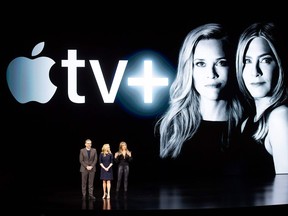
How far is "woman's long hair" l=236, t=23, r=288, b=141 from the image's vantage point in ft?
45.5

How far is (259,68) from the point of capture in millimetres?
13906

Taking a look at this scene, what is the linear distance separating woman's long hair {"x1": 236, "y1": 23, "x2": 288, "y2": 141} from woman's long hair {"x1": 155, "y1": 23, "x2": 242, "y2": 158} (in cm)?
22

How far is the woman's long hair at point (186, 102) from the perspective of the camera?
44.9 feet

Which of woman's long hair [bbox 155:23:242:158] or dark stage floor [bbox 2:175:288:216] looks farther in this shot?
woman's long hair [bbox 155:23:242:158]

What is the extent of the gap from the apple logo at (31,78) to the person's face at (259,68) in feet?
15.1

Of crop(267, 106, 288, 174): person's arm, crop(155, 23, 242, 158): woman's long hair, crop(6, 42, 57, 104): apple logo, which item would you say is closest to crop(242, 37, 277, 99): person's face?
crop(155, 23, 242, 158): woman's long hair

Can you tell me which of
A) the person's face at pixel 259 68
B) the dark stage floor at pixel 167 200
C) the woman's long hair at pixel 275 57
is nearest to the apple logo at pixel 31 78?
the dark stage floor at pixel 167 200

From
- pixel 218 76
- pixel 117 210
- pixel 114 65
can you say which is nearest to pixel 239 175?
pixel 218 76

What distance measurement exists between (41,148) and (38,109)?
35.4 inches

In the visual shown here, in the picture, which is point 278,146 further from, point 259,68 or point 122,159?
point 122,159

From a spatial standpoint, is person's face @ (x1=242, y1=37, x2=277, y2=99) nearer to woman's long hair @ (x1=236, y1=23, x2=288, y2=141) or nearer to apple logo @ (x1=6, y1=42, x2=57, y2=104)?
woman's long hair @ (x1=236, y1=23, x2=288, y2=141)

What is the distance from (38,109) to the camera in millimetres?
13344

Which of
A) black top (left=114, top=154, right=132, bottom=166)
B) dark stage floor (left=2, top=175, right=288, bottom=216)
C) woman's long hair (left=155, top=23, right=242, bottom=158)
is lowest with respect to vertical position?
dark stage floor (left=2, top=175, right=288, bottom=216)

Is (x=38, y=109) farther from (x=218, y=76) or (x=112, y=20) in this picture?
(x=218, y=76)
